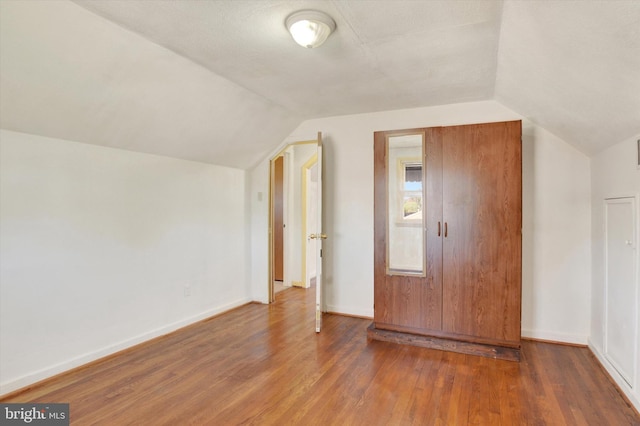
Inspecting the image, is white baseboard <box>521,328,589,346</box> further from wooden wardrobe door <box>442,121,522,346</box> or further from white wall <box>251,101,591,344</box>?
wooden wardrobe door <box>442,121,522,346</box>

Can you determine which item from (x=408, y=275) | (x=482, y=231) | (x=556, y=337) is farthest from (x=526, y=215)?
(x=408, y=275)

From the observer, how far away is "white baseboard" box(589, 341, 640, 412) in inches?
87.2

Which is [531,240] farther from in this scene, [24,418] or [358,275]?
[24,418]

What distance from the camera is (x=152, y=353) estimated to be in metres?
3.07

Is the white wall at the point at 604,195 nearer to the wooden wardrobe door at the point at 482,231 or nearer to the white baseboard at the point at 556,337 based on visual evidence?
the white baseboard at the point at 556,337

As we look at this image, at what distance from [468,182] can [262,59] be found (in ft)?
6.91

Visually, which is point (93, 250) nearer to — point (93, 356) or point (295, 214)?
point (93, 356)

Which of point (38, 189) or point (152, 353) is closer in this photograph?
point (38, 189)

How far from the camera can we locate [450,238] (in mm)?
3256

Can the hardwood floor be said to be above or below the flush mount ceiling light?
below

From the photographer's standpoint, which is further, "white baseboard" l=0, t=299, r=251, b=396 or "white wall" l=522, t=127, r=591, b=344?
"white wall" l=522, t=127, r=591, b=344

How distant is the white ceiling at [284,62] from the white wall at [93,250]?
0.26 metres

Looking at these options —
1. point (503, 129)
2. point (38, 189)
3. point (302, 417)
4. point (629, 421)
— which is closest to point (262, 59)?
point (38, 189)
